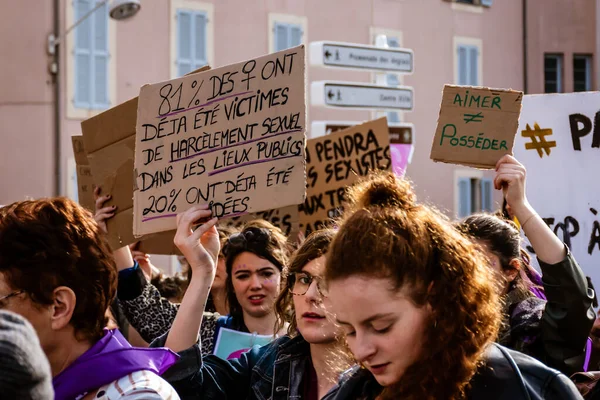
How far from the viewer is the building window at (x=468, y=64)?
25.1 meters

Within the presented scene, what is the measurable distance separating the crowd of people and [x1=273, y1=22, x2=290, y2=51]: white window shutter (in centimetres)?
1800

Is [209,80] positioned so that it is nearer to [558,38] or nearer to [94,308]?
[94,308]

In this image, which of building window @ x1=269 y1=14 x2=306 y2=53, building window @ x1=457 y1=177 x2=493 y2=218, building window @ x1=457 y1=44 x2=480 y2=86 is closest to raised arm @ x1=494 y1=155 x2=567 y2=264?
building window @ x1=269 y1=14 x2=306 y2=53

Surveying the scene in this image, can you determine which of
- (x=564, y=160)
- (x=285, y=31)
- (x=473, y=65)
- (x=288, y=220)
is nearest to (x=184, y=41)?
(x=285, y=31)

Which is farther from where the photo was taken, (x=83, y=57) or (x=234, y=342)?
(x=83, y=57)

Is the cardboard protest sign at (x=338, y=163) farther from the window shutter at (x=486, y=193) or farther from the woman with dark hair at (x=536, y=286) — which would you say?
the window shutter at (x=486, y=193)

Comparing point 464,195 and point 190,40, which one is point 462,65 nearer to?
point 464,195

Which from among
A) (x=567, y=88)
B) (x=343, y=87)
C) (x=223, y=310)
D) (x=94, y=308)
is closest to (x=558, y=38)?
(x=567, y=88)

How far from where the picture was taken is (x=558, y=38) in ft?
88.1

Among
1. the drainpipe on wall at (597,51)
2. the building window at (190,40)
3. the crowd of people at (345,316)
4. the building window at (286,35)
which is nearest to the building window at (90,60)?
the building window at (190,40)

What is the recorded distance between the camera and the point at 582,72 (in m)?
27.0

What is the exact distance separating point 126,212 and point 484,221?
1362 mm

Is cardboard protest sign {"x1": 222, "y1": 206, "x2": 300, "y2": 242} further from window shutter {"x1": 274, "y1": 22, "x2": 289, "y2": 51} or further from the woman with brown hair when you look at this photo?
window shutter {"x1": 274, "y1": 22, "x2": 289, "y2": 51}

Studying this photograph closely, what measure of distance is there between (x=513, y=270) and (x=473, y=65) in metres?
22.0
